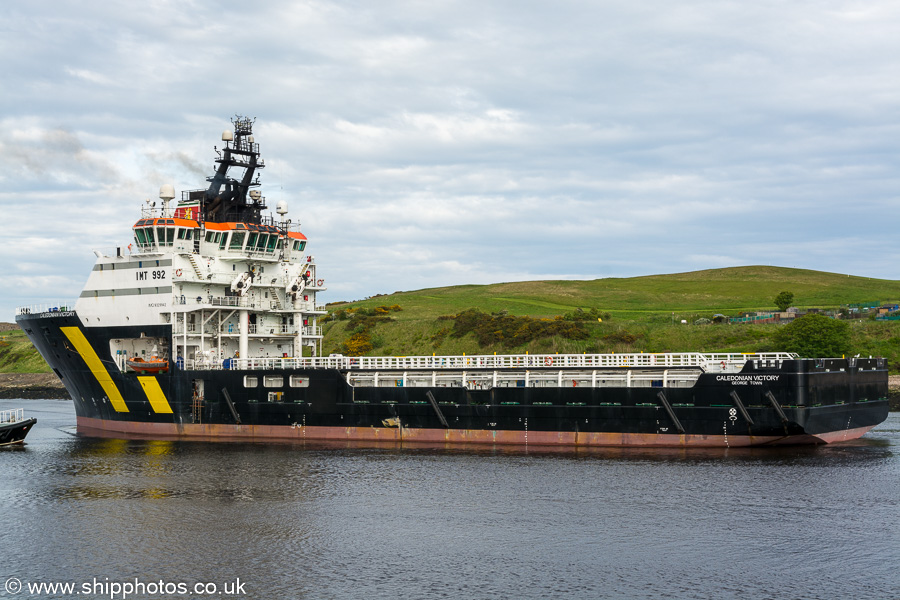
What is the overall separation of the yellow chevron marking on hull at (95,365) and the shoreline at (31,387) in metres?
51.9

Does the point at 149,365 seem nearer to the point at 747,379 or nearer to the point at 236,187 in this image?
the point at 236,187

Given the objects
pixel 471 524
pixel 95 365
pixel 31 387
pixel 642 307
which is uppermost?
A: pixel 642 307

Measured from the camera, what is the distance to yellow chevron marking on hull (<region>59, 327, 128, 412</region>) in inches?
2354

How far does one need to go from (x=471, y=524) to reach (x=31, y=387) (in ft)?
358

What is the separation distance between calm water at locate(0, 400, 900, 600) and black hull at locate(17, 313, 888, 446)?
1.99 metres

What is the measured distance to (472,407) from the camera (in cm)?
5009

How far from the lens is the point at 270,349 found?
62.7m

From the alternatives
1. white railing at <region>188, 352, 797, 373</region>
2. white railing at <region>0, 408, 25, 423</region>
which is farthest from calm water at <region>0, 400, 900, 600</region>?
white railing at <region>0, 408, 25, 423</region>

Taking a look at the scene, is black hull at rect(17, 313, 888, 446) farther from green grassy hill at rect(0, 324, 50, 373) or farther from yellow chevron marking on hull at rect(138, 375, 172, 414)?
green grassy hill at rect(0, 324, 50, 373)

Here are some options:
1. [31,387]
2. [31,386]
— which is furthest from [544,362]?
[31,386]

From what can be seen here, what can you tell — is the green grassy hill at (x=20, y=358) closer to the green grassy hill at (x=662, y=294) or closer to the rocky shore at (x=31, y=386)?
the rocky shore at (x=31, y=386)

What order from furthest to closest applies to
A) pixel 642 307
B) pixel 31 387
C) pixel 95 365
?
1. pixel 642 307
2. pixel 31 387
3. pixel 95 365

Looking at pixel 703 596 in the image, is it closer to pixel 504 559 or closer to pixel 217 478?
pixel 504 559

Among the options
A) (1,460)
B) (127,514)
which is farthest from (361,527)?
(1,460)
